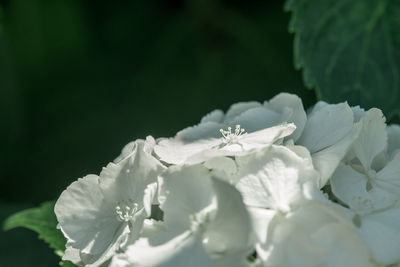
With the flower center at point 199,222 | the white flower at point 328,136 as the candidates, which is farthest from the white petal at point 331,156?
the flower center at point 199,222

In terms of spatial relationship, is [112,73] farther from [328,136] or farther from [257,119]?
[328,136]

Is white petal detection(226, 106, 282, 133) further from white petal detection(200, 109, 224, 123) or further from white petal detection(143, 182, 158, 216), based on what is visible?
white petal detection(143, 182, 158, 216)

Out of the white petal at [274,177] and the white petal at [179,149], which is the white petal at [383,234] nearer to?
the white petal at [274,177]

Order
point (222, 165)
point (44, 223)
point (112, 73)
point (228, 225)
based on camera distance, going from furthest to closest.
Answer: point (112, 73), point (44, 223), point (222, 165), point (228, 225)

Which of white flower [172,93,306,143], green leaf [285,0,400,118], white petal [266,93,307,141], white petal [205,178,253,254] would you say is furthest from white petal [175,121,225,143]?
green leaf [285,0,400,118]

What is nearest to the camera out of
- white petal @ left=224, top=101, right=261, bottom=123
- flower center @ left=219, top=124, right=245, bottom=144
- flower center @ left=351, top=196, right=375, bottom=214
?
flower center @ left=351, top=196, right=375, bottom=214

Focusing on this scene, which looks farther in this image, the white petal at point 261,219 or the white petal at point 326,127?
the white petal at point 326,127

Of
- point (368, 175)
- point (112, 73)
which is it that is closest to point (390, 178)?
point (368, 175)
